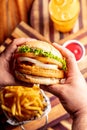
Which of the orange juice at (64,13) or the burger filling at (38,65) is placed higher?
the orange juice at (64,13)

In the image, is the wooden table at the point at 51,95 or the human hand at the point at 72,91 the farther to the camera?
the wooden table at the point at 51,95

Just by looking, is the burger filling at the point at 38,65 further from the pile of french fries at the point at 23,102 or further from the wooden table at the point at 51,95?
the wooden table at the point at 51,95

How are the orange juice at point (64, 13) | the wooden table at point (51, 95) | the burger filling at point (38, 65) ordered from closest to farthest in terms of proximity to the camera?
the burger filling at point (38, 65) → the wooden table at point (51, 95) → the orange juice at point (64, 13)

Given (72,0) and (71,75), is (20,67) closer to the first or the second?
(71,75)

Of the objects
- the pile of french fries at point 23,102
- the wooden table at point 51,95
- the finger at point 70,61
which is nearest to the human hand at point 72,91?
the finger at point 70,61

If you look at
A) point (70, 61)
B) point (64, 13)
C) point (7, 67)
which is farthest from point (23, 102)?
point (64, 13)

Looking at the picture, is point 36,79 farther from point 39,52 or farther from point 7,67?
point 7,67
